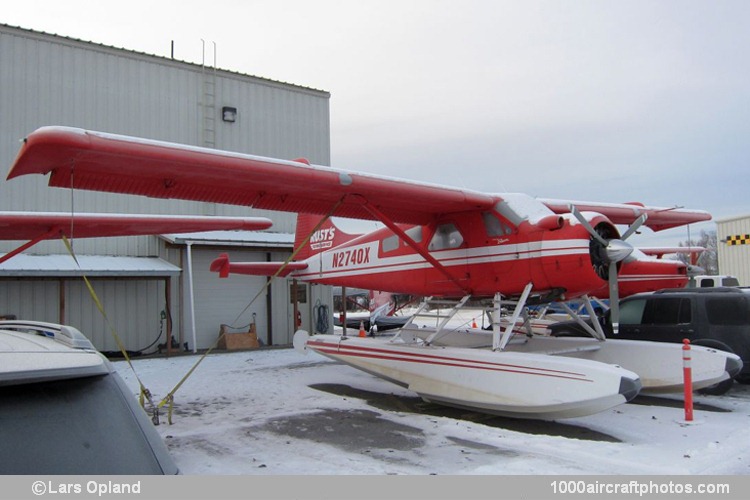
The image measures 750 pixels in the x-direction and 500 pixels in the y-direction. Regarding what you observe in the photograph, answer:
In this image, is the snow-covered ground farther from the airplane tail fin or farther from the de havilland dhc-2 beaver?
the airplane tail fin

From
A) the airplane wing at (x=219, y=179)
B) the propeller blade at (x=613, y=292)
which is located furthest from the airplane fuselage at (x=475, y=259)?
the airplane wing at (x=219, y=179)

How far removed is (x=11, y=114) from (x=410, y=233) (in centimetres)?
1166

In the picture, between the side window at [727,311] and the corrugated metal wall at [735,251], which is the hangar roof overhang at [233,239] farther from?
the corrugated metal wall at [735,251]

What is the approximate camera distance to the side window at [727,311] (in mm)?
9117

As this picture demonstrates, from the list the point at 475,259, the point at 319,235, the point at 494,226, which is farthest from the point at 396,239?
the point at 319,235

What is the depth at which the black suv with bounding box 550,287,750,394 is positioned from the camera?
9.08 metres

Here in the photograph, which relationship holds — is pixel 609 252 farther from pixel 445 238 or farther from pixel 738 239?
pixel 738 239

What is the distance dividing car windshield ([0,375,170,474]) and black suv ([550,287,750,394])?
30.6 feet

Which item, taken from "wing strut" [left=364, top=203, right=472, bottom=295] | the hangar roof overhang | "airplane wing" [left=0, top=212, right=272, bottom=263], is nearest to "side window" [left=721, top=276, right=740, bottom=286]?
"wing strut" [left=364, top=203, right=472, bottom=295]

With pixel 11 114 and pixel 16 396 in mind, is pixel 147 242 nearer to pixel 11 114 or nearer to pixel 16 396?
pixel 11 114

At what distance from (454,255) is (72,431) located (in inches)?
321

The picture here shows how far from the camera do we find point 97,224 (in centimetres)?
852

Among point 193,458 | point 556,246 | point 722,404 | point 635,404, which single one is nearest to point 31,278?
point 193,458

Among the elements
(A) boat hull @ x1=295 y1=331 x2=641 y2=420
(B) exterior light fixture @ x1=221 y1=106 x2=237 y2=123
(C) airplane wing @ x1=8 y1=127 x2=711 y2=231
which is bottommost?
(A) boat hull @ x1=295 y1=331 x2=641 y2=420
